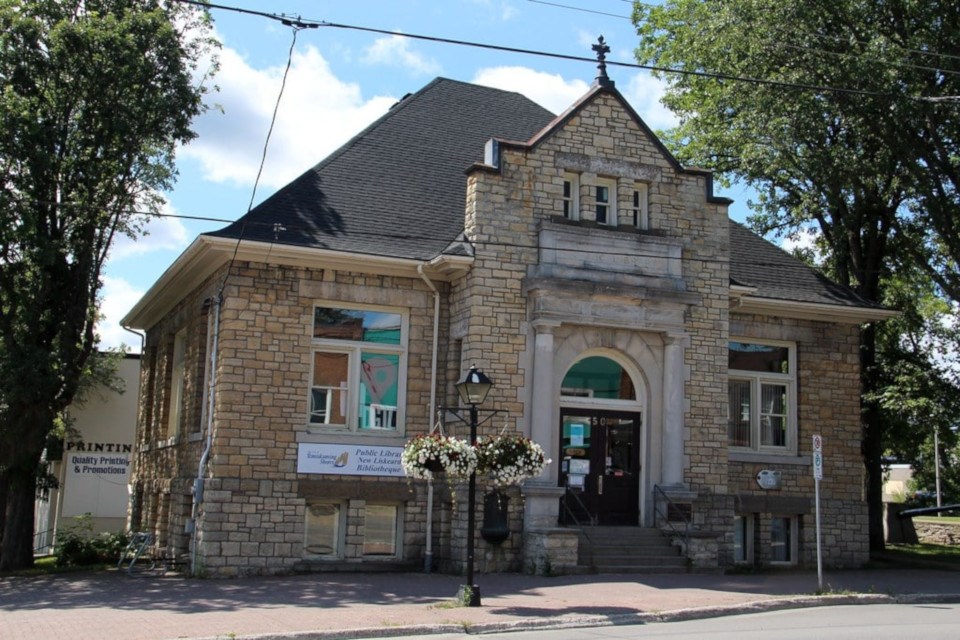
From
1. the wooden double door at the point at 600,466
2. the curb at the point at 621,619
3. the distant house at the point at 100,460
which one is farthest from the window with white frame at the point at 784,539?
the distant house at the point at 100,460

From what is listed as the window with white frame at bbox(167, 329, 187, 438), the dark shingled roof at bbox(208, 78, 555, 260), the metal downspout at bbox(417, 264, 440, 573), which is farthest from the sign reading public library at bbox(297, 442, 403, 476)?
the window with white frame at bbox(167, 329, 187, 438)

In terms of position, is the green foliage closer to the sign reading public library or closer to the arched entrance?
the sign reading public library

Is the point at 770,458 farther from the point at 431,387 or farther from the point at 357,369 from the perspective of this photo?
the point at 357,369

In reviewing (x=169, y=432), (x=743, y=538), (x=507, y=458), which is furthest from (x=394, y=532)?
(x=743, y=538)

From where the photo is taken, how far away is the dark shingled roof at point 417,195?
19109mm

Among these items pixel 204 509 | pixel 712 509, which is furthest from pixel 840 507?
pixel 204 509

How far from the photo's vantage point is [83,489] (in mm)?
32844

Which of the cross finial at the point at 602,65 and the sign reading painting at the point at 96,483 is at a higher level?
the cross finial at the point at 602,65

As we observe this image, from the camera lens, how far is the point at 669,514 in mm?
18828

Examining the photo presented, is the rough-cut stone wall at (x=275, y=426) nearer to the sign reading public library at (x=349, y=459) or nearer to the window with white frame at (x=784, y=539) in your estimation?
the sign reading public library at (x=349, y=459)

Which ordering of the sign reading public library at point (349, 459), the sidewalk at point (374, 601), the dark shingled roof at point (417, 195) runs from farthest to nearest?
the dark shingled roof at point (417, 195), the sign reading public library at point (349, 459), the sidewalk at point (374, 601)

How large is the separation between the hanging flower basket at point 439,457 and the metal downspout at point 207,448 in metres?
5.21

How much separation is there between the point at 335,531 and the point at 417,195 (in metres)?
6.84

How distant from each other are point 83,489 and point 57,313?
12934 millimetres
